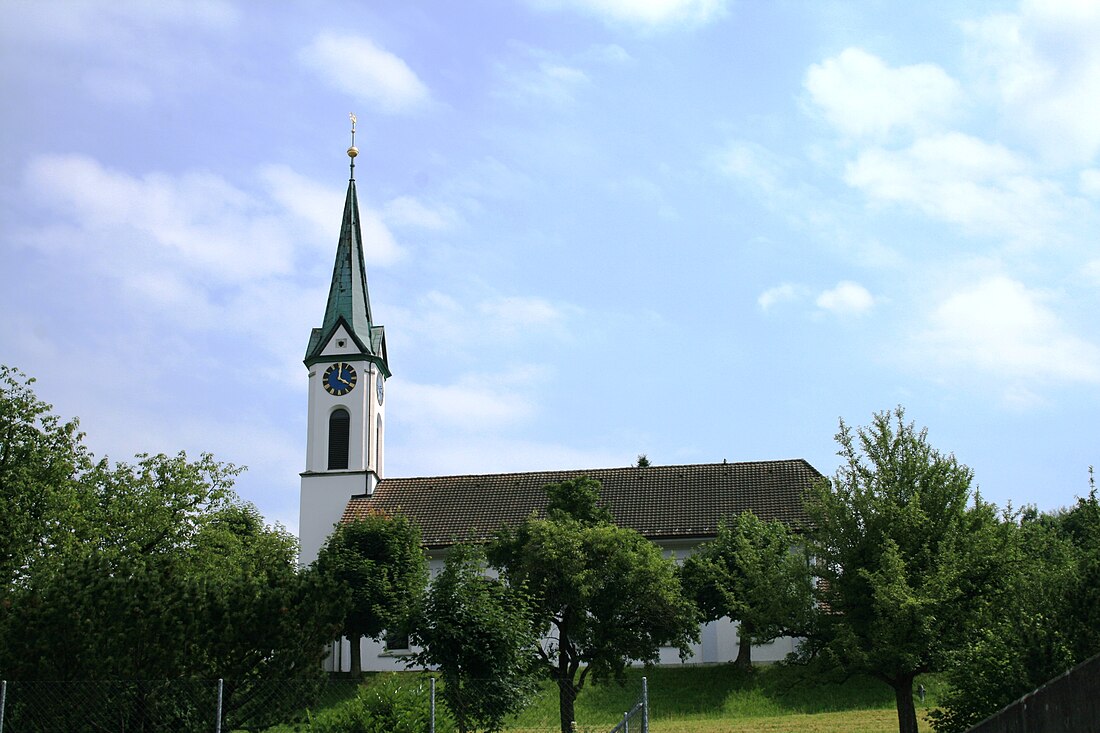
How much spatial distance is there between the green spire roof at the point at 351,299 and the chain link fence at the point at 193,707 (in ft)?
120

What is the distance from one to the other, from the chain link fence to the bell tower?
32458mm

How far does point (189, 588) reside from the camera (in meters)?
21.4

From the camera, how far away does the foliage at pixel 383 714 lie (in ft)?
60.2

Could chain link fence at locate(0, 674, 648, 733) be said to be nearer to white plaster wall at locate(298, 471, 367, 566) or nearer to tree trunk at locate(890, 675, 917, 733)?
tree trunk at locate(890, 675, 917, 733)

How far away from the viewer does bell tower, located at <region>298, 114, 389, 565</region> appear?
5338cm

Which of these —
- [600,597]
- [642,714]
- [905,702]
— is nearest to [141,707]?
[642,714]

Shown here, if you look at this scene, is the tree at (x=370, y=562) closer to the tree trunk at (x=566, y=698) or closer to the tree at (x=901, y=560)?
the tree trunk at (x=566, y=698)

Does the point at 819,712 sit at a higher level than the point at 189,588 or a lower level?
lower

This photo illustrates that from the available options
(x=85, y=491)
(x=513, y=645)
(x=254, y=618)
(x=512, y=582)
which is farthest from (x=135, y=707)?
(x=85, y=491)

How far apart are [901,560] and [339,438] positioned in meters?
36.8

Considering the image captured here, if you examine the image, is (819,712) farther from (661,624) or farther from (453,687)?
(453,687)

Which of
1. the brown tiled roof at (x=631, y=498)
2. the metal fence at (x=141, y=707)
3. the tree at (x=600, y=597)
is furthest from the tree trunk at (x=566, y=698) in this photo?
the brown tiled roof at (x=631, y=498)

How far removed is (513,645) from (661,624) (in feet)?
31.8

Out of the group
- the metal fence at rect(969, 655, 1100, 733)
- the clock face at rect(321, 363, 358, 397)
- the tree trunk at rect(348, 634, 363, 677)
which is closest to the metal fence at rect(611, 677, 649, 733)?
the metal fence at rect(969, 655, 1100, 733)
